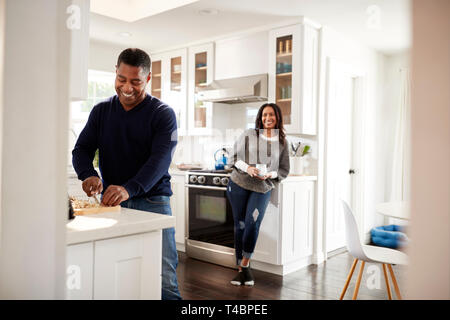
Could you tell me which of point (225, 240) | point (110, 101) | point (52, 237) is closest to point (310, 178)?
point (225, 240)

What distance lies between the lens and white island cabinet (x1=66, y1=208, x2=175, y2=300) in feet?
3.45

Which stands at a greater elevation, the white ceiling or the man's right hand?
the white ceiling

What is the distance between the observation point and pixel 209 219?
12.3ft

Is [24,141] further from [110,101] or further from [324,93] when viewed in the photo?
[324,93]

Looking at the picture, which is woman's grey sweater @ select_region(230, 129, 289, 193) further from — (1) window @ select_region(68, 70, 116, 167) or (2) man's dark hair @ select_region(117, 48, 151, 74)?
(1) window @ select_region(68, 70, 116, 167)

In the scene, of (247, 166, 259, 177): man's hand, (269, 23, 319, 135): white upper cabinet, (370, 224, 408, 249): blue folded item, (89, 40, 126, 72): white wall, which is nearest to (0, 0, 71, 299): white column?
(247, 166, 259, 177): man's hand

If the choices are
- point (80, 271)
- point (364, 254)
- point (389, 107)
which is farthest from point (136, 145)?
point (389, 107)

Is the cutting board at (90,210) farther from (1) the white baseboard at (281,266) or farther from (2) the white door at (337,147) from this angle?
(2) the white door at (337,147)

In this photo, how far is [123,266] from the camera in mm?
1151

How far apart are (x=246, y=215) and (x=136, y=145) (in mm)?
1715

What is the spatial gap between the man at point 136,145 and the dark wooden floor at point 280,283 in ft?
4.33

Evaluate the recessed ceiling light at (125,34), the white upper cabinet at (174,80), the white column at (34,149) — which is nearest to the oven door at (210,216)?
the white upper cabinet at (174,80)

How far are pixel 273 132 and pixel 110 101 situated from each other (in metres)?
1.82

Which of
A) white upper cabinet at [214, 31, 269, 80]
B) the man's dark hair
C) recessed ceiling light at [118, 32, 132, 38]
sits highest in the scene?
recessed ceiling light at [118, 32, 132, 38]
